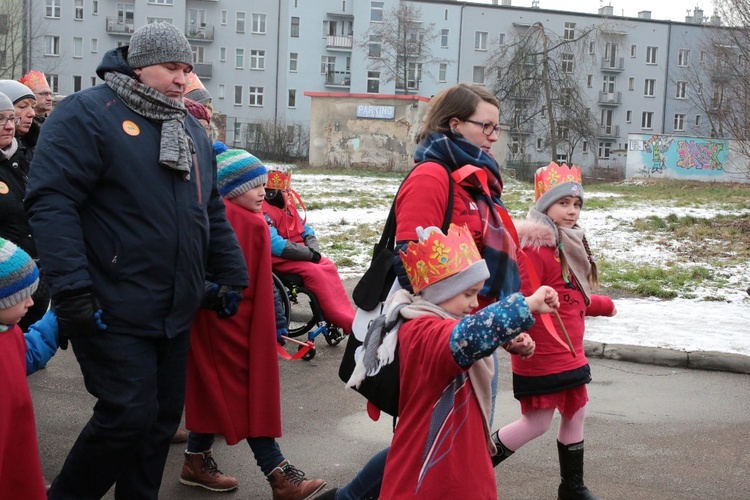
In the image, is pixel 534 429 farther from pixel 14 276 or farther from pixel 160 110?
pixel 14 276

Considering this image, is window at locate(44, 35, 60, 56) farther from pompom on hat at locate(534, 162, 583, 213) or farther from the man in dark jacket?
the man in dark jacket

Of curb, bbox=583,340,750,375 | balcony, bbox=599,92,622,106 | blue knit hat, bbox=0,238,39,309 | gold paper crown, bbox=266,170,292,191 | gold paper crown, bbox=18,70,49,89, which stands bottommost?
curb, bbox=583,340,750,375

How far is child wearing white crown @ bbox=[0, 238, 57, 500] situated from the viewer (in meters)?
3.29

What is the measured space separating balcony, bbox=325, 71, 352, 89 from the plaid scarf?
6840cm

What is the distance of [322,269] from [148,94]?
4171mm

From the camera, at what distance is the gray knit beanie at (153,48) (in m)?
3.74

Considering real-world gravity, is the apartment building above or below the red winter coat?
above

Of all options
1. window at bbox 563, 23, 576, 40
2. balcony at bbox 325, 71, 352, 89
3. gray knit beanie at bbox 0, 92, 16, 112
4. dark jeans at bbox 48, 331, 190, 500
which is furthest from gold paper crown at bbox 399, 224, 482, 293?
balcony at bbox 325, 71, 352, 89

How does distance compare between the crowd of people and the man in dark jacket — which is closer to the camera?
the crowd of people

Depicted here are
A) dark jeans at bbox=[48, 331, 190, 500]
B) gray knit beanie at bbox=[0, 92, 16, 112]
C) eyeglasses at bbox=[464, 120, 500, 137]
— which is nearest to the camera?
dark jeans at bbox=[48, 331, 190, 500]

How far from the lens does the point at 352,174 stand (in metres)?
36.8

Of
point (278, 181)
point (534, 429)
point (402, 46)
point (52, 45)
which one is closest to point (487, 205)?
point (534, 429)

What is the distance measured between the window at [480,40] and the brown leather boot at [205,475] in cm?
6956

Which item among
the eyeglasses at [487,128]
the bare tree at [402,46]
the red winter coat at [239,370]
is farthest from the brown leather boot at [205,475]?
the bare tree at [402,46]
